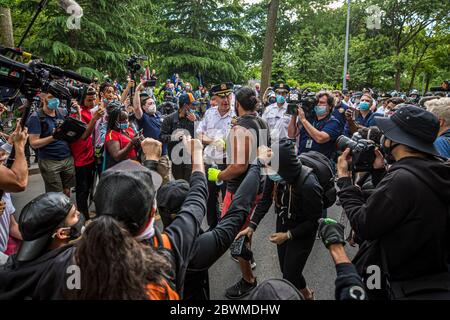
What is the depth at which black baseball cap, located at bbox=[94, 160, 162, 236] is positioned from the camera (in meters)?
1.25

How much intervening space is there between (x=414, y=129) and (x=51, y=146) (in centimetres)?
411

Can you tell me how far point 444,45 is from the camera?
82.7ft

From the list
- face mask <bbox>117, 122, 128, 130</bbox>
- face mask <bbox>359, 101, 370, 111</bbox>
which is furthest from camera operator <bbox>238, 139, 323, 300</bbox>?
face mask <bbox>359, 101, 370, 111</bbox>

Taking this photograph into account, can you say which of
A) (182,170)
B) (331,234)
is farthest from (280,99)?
(331,234)

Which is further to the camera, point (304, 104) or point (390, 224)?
point (304, 104)

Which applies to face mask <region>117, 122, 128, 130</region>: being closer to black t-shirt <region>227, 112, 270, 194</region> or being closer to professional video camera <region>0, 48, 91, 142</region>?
professional video camera <region>0, 48, 91, 142</region>

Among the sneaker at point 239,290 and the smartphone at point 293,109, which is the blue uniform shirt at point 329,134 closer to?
the smartphone at point 293,109

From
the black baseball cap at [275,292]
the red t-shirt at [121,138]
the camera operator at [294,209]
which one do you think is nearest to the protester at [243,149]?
the camera operator at [294,209]

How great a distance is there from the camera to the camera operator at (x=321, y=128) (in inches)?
175

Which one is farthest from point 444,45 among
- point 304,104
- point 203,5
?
Answer: point 304,104

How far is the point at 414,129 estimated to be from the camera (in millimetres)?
1782

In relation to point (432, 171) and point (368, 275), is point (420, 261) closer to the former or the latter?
point (368, 275)

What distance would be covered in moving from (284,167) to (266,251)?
2.18m

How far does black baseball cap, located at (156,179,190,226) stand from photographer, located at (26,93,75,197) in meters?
2.62
